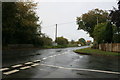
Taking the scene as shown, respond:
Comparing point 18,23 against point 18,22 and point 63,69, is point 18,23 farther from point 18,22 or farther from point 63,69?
point 63,69

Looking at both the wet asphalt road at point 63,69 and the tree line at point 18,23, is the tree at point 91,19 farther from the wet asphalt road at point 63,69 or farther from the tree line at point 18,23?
the wet asphalt road at point 63,69

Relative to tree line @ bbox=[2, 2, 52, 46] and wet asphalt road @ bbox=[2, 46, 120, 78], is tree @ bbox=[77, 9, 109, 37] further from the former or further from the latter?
wet asphalt road @ bbox=[2, 46, 120, 78]

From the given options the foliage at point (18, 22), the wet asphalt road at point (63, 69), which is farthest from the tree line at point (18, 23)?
the wet asphalt road at point (63, 69)

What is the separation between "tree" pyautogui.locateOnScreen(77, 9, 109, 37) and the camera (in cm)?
4244

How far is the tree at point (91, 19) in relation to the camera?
139ft

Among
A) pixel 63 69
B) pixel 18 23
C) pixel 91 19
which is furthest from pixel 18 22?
pixel 91 19

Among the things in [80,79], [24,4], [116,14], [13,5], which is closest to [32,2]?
[24,4]

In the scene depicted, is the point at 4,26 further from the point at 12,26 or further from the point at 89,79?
the point at 89,79

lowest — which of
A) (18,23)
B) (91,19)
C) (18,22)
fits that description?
(18,23)

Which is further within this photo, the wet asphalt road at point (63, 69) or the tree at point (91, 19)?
the tree at point (91, 19)

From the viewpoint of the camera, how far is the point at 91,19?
42750 mm

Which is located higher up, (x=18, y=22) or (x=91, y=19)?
(x=91, y=19)

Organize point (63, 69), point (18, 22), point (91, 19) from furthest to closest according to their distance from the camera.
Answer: point (91, 19) → point (18, 22) → point (63, 69)

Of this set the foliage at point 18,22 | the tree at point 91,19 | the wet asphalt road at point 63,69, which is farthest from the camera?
the tree at point 91,19
